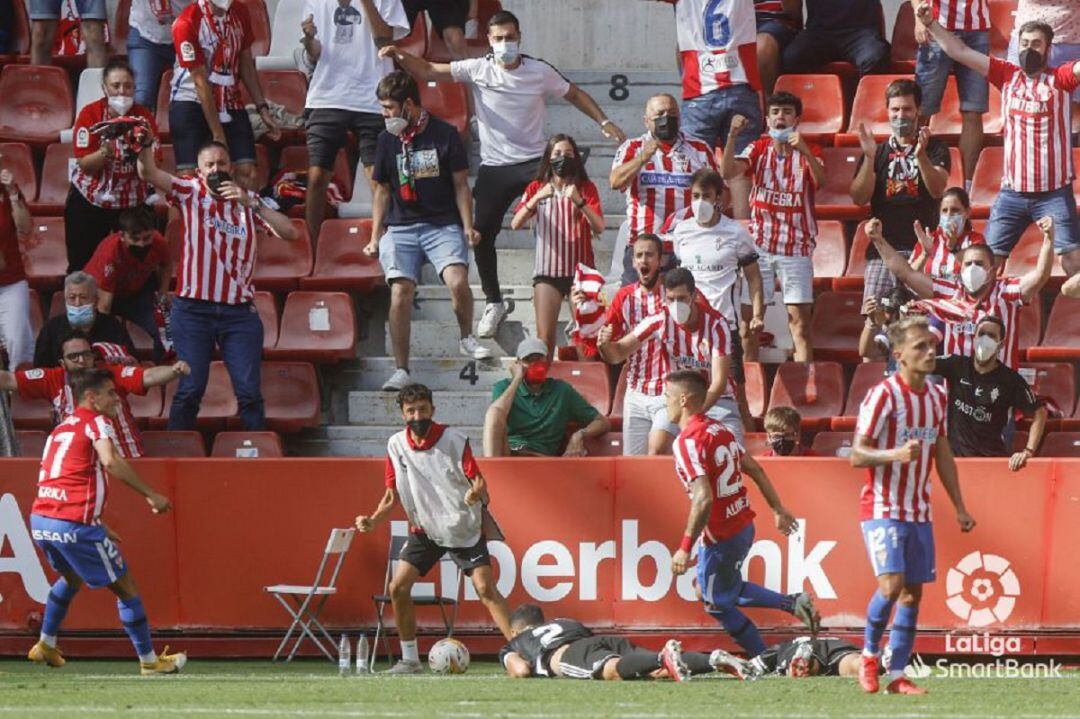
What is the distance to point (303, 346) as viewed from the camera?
46.7ft

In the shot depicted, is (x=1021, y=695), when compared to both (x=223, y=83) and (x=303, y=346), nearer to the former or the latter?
(x=303, y=346)

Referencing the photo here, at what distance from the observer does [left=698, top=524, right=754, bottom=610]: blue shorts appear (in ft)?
36.2

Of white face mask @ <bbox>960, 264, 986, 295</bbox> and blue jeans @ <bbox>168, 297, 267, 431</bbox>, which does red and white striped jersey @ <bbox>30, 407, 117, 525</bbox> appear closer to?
blue jeans @ <bbox>168, 297, 267, 431</bbox>

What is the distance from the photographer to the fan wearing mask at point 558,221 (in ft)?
44.5

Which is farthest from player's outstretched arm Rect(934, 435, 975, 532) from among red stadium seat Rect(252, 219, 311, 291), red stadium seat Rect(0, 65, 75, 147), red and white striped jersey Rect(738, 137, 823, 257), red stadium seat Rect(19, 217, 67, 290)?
red stadium seat Rect(0, 65, 75, 147)

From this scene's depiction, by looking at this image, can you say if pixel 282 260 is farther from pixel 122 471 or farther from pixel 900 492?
pixel 900 492

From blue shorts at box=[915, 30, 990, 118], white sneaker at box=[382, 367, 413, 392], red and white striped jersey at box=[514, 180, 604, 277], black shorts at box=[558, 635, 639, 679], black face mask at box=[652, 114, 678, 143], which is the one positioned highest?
blue shorts at box=[915, 30, 990, 118]

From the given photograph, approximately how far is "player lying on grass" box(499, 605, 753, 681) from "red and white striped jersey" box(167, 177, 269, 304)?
11.2 feet

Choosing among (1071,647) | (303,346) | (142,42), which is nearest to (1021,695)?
(1071,647)

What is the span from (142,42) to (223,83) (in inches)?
50.1

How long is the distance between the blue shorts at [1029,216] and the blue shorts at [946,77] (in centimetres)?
119

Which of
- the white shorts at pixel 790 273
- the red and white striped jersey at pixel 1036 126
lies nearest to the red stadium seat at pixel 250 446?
the white shorts at pixel 790 273

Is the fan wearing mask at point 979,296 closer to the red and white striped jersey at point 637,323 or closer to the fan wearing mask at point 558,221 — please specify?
the red and white striped jersey at point 637,323

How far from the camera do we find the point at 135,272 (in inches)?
543
